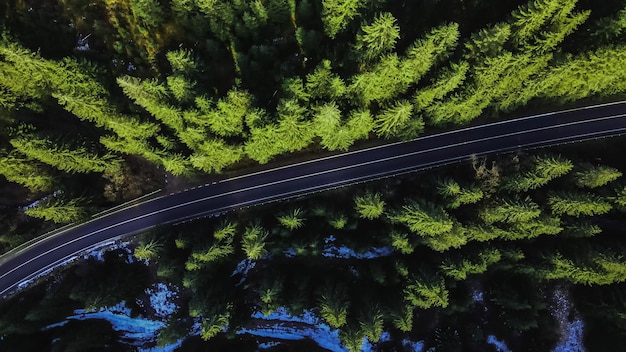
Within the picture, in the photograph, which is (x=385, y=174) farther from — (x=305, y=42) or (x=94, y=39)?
(x=94, y=39)

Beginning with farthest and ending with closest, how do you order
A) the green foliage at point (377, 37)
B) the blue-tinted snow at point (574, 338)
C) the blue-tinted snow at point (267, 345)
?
the blue-tinted snow at point (267, 345), the blue-tinted snow at point (574, 338), the green foliage at point (377, 37)

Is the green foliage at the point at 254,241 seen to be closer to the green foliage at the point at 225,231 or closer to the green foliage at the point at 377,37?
the green foliage at the point at 225,231

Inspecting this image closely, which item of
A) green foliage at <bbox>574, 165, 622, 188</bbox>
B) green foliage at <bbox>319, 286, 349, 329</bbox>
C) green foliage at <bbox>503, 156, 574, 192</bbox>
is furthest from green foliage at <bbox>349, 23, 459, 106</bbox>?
green foliage at <bbox>319, 286, 349, 329</bbox>

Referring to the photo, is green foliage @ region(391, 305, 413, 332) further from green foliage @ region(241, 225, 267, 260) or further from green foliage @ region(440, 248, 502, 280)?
green foliage @ region(241, 225, 267, 260)

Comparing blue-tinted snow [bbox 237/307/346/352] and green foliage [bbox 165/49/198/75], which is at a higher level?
green foliage [bbox 165/49/198/75]

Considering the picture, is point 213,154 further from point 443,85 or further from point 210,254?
point 443,85

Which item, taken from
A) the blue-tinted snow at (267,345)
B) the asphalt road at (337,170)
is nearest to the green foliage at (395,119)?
the asphalt road at (337,170)
